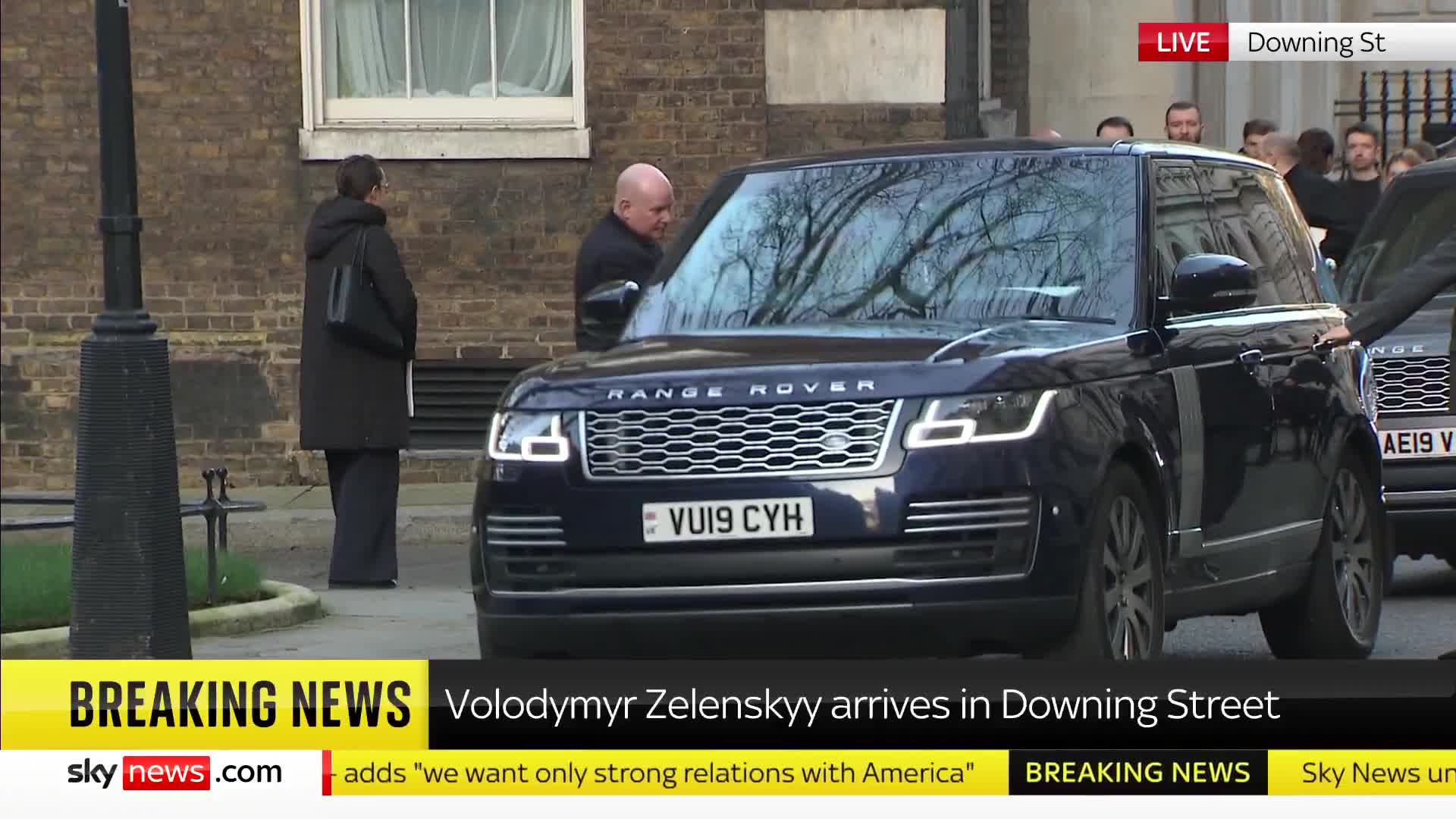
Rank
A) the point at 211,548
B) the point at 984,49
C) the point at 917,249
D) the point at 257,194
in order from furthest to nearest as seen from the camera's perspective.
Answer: the point at 984,49 → the point at 257,194 → the point at 211,548 → the point at 917,249

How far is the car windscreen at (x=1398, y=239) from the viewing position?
1298 cm

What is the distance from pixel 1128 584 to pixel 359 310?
207 inches

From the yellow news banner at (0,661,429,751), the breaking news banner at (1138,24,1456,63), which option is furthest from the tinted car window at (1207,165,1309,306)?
the breaking news banner at (1138,24,1456,63)

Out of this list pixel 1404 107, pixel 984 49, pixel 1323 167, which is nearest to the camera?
pixel 1323 167

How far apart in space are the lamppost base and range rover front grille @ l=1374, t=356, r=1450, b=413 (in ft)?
17.3

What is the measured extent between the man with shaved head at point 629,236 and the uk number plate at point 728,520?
3.45 m

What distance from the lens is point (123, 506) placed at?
8852 mm

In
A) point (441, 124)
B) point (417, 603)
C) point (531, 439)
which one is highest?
point (441, 124)

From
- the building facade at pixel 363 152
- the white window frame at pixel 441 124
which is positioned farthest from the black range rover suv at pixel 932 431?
the white window frame at pixel 441 124

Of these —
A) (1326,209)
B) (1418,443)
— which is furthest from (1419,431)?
(1326,209)

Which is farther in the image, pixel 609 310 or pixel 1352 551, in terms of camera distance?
pixel 1352 551

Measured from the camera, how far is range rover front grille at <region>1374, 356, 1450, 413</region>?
39.4 feet

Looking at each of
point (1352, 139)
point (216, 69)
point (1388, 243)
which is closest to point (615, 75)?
point (216, 69)

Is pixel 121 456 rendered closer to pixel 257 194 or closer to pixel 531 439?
pixel 531 439
